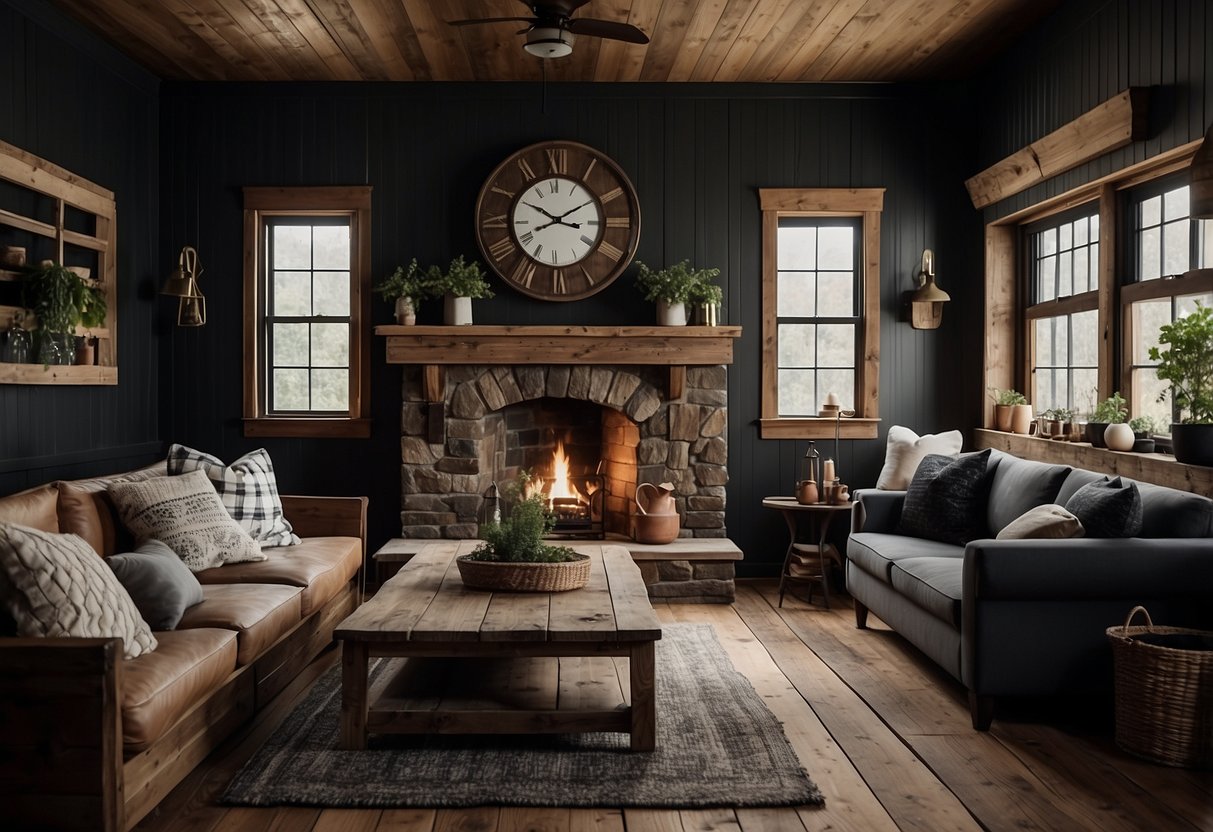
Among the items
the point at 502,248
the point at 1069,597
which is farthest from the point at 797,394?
the point at 1069,597

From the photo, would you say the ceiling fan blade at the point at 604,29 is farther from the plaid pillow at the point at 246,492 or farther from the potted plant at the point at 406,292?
the plaid pillow at the point at 246,492

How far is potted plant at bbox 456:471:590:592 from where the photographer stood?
3.98 metres

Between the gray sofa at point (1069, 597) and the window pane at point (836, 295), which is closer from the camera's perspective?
the gray sofa at point (1069, 597)

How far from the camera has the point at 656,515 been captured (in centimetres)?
620

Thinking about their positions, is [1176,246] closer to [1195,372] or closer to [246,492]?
[1195,372]

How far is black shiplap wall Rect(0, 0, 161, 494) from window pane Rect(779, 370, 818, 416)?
391 centimetres

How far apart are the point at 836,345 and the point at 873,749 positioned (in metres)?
3.53

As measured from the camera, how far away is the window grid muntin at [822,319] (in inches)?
262

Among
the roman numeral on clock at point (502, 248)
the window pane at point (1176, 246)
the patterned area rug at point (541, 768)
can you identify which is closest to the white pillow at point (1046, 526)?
the patterned area rug at point (541, 768)

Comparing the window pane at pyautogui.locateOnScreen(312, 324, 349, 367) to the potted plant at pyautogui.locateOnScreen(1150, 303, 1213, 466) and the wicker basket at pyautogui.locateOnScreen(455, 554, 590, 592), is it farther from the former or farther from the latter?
the potted plant at pyautogui.locateOnScreen(1150, 303, 1213, 466)

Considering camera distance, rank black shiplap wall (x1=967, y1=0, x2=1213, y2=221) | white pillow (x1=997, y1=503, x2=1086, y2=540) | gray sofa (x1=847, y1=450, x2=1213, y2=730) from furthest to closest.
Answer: black shiplap wall (x1=967, y1=0, x2=1213, y2=221)
white pillow (x1=997, y1=503, x2=1086, y2=540)
gray sofa (x1=847, y1=450, x2=1213, y2=730)

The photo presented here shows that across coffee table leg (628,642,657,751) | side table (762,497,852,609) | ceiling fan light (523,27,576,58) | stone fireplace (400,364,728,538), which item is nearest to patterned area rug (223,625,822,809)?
coffee table leg (628,642,657,751)

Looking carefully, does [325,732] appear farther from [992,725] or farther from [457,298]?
[457,298]

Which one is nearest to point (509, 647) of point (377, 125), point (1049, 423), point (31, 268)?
point (31, 268)
